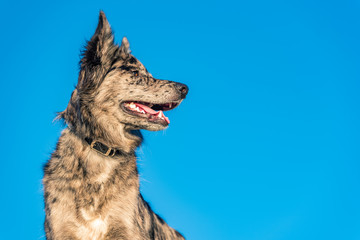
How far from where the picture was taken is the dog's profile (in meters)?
5.51

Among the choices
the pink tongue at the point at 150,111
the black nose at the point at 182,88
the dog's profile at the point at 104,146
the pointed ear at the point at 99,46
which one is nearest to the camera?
the dog's profile at the point at 104,146

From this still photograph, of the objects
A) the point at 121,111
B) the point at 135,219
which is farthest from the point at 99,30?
the point at 135,219

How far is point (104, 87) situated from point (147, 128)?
85cm

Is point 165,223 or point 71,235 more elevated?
point 165,223

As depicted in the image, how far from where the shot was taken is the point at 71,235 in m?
5.43

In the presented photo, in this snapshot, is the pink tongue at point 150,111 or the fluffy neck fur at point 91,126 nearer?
the fluffy neck fur at point 91,126

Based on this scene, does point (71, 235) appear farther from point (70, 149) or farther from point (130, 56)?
point (130, 56)

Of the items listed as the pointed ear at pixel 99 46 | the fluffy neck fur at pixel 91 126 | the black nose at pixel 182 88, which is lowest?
the fluffy neck fur at pixel 91 126

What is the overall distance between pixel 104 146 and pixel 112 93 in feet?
2.51

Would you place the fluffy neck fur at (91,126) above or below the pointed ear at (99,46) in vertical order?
below

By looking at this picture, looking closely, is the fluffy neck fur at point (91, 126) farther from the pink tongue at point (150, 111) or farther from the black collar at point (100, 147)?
the pink tongue at point (150, 111)

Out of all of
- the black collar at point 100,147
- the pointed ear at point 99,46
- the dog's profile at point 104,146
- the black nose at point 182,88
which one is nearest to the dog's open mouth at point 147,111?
the dog's profile at point 104,146

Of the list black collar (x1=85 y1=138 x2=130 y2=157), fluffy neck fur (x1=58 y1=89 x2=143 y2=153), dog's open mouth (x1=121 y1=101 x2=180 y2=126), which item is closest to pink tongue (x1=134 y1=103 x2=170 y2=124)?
dog's open mouth (x1=121 y1=101 x2=180 y2=126)

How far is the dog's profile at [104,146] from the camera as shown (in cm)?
551
